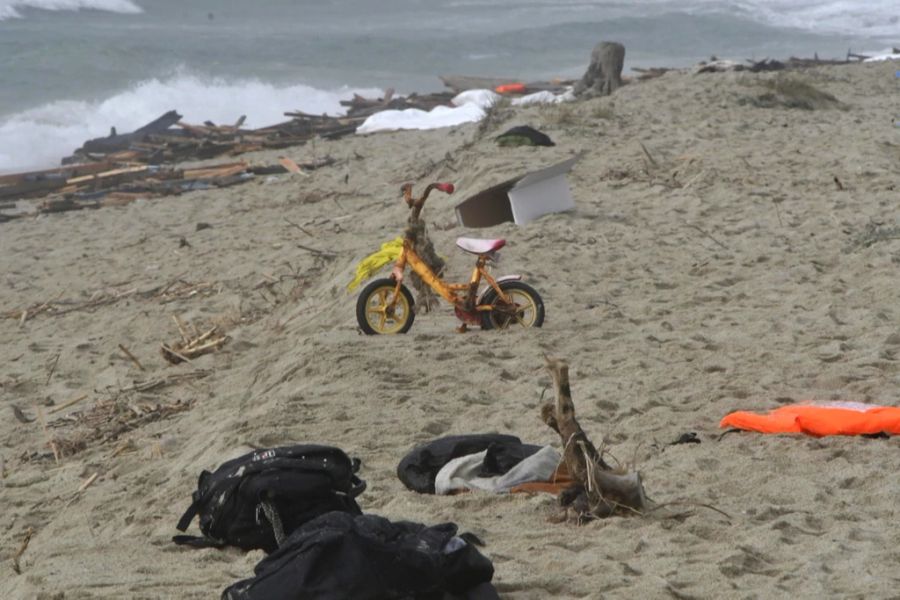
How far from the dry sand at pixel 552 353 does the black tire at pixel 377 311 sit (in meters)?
0.17

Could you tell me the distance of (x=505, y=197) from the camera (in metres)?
11.0

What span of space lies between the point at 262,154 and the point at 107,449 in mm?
12242

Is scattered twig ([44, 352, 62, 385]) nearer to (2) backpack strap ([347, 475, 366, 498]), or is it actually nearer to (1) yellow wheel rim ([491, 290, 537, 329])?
(1) yellow wheel rim ([491, 290, 537, 329])

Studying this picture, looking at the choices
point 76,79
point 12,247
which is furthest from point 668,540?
point 76,79

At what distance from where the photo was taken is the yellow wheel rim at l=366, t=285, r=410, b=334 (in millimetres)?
7945

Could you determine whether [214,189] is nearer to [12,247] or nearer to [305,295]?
[12,247]

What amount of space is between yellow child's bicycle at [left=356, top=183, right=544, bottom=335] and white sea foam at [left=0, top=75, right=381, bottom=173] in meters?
16.9

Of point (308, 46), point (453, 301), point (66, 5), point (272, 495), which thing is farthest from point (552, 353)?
point (66, 5)

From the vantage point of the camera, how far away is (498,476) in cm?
532

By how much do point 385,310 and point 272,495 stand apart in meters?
3.59

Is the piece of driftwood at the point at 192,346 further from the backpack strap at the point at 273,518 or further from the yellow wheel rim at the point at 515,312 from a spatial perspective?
the backpack strap at the point at 273,518

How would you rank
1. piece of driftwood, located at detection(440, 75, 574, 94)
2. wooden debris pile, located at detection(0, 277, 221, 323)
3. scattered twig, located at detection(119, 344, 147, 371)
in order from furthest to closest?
1. piece of driftwood, located at detection(440, 75, 574, 94)
2. wooden debris pile, located at detection(0, 277, 221, 323)
3. scattered twig, located at detection(119, 344, 147, 371)

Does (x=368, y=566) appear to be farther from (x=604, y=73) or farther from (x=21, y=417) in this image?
(x=604, y=73)

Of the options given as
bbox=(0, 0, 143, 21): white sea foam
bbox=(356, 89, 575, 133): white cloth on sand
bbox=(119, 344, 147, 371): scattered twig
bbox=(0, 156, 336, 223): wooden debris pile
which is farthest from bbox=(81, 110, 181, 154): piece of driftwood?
bbox=(0, 0, 143, 21): white sea foam
